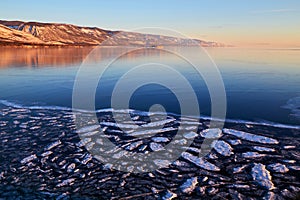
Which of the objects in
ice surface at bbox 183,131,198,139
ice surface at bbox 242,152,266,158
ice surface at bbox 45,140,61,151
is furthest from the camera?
ice surface at bbox 183,131,198,139

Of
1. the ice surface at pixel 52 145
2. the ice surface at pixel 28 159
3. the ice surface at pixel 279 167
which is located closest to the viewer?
the ice surface at pixel 279 167

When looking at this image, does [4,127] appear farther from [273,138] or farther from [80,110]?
[273,138]

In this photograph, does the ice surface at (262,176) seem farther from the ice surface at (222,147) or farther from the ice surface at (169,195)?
the ice surface at (169,195)

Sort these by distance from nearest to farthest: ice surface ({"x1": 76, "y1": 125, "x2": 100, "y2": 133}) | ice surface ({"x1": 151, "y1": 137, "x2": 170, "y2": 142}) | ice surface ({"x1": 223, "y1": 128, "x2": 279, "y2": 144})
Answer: ice surface ({"x1": 223, "y1": 128, "x2": 279, "y2": 144}), ice surface ({"x1": 151, "y1": 137, "x2": 170, "y2": 142}), ice surface ({"x1": 76, "y1": 125, "x2": 100, "y2": 133})

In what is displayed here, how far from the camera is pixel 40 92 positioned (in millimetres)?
12195

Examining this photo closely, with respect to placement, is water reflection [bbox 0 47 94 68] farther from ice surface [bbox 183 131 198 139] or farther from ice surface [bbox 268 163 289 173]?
ice surface [bbox 268 163 289 173]

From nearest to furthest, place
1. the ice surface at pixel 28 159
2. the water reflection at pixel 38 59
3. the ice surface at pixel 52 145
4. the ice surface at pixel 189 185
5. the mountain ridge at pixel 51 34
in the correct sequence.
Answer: the ice surface at pixel 189 185
the ice surface at pixel 28 159
the ice surface at pixel 52 145
the water reflection at pixel 38 59
the mountain ridge at pixel 51 34

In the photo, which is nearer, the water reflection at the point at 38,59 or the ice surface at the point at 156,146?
the ice surface at the point at 156,146

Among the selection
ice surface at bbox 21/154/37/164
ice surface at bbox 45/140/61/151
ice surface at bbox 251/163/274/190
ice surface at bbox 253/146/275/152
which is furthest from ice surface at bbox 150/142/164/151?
ice surface at bbox 21/154/37/164

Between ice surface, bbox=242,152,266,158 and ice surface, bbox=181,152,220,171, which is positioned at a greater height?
ice surface, bbox=242,152,266,158

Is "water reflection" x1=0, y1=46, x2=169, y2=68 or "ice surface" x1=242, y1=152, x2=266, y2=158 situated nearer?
"ice surface" x1=242, y1=152, x2=266, y2=158

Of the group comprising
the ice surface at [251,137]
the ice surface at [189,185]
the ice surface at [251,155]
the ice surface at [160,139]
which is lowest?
the ice surface at [189,185]

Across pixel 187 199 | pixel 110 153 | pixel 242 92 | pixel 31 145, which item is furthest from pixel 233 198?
pixel 242 92

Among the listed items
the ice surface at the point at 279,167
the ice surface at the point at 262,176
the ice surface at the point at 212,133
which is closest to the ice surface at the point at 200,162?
the ice surface at the point at 262,176
